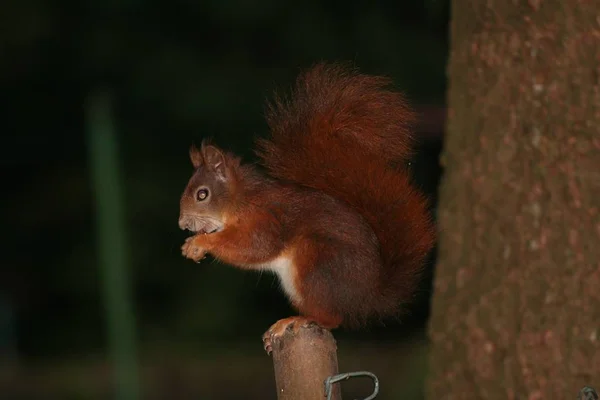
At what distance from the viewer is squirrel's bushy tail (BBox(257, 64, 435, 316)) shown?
7.04 feet

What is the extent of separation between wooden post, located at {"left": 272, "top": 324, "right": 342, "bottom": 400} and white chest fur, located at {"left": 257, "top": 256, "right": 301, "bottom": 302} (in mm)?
388

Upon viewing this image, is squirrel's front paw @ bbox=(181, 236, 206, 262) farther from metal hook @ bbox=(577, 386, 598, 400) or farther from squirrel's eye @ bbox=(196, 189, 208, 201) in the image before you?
metal hook @ bbox=(577, 386, 598, 400)

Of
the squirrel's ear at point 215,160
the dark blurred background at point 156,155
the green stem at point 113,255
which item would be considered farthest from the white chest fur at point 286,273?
the dark blurred background at point 156,155

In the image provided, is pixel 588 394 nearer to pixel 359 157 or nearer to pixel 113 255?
pixel 359 157

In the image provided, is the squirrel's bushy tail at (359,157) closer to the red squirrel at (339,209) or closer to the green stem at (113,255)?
the red squirrel at (339,209)

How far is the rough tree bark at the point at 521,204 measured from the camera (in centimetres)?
166

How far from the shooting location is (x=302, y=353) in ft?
5.91

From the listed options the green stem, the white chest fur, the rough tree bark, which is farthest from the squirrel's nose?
the green stem

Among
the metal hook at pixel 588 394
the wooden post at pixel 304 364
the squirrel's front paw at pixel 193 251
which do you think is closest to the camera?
the metal hook at pixel 588 394

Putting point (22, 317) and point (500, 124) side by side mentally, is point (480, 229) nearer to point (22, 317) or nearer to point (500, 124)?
point (500, 124)

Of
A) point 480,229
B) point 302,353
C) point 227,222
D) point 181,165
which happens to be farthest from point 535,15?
point 181,165

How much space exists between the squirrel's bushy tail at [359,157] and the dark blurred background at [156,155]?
2612mm

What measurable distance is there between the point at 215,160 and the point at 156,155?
171 inches

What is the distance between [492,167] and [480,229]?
91 mm
